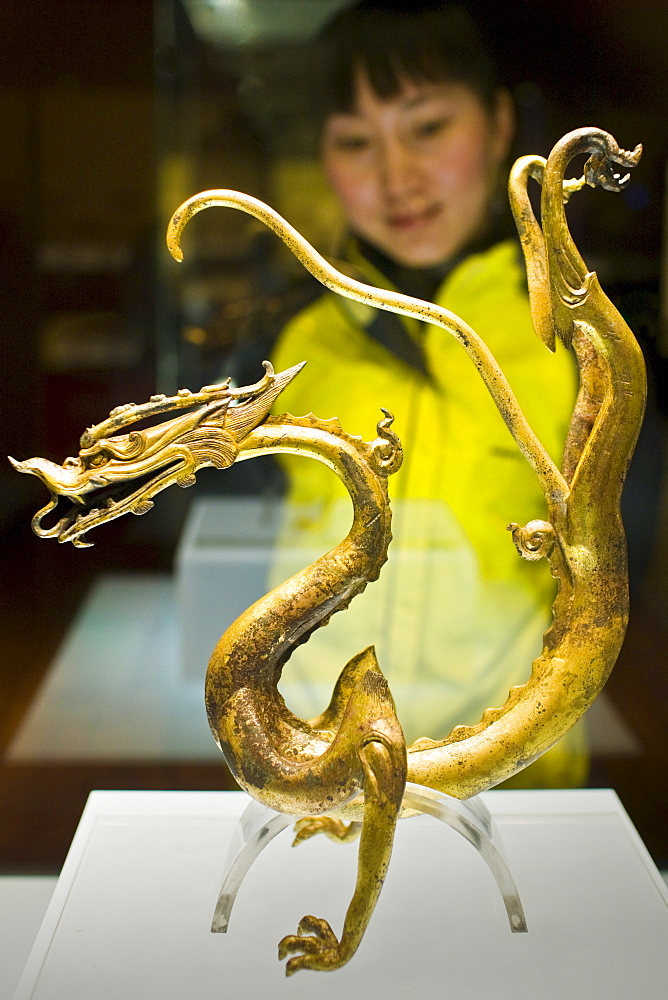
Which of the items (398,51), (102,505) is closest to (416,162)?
(398,51)

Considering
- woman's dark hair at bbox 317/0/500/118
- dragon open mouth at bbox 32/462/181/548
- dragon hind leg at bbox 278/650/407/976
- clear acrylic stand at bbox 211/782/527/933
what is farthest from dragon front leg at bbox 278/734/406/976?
woman's dark hair at bbox 317/0/500/118

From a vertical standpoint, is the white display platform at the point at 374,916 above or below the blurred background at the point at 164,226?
below

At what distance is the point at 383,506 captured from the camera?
50.9 inches

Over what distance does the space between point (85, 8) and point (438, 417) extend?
98 centimetres

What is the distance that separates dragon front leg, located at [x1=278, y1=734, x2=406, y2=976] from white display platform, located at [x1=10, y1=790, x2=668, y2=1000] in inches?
2.6

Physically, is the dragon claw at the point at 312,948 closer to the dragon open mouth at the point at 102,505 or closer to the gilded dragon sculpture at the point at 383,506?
the gilded dragon sculpture at the point at 383,506

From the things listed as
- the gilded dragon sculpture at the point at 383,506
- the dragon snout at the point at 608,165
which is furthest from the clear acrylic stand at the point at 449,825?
the dragon snout at the point at 608,165

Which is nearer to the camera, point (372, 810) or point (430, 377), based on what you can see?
point (372, 810)

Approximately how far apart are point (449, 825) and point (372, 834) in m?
0.21

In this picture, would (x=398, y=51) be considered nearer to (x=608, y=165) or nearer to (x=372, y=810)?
(x=608, y=165)

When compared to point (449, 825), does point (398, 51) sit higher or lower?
higher

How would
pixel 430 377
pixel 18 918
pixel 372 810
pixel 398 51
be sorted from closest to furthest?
pixel 372 810 < pixel 18 918 < pixel 398 51 < pixel 430 377

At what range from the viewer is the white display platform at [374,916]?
1.24m

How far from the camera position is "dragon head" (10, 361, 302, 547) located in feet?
3.93
